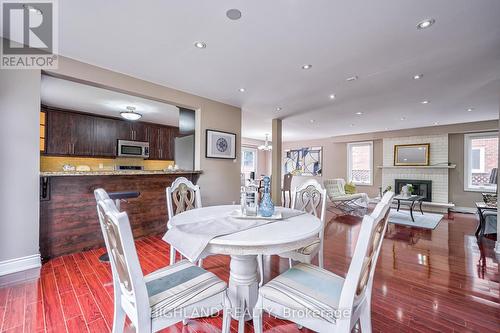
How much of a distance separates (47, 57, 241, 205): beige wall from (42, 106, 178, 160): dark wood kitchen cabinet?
2808 millimetres

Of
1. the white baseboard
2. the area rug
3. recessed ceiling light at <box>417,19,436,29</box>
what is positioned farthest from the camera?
the area rug

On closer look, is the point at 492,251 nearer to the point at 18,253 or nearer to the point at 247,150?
the point at 18,253

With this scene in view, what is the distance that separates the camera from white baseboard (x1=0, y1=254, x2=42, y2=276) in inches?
83.4

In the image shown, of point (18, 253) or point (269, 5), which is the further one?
point (18, 253)

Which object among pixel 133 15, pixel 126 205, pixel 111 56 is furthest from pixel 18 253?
pixel 133 15

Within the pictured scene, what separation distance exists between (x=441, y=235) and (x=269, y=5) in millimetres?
4576

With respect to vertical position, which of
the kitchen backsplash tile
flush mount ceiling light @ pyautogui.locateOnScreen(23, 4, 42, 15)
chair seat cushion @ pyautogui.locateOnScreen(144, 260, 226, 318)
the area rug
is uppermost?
flush mount ceiling light @ pyautogui.locateOnScreen(23, 4, 42, 15)

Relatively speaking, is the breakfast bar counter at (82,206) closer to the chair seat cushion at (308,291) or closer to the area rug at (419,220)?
the chair seat cushion at (308,291)

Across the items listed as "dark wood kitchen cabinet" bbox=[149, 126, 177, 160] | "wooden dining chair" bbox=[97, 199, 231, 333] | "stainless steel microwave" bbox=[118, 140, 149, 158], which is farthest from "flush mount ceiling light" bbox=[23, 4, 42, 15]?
"dark wood kitchen cabinet" bbox=[149, 126, 177, 160]

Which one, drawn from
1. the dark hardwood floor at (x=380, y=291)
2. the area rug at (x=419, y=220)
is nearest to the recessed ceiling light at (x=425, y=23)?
the dark hardwood floor at (x=380, y=291)

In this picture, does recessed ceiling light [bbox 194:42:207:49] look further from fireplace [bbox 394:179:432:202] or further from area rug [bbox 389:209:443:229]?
fireplace [bbox 394:179:432:202]

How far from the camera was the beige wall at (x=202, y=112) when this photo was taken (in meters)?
2.70

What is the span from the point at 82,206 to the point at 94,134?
302cm

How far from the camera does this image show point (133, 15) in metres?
1.87
